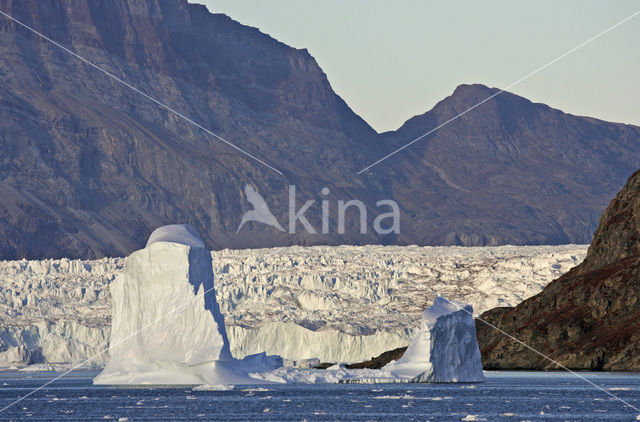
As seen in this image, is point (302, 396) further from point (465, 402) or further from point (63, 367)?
point (63, 367)

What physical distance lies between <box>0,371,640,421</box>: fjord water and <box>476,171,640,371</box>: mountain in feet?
65.6

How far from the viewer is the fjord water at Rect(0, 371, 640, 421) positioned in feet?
253

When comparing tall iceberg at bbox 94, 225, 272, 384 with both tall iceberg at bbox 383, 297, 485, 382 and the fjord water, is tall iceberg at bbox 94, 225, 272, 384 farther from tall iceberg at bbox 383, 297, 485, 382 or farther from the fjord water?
tall iceberg at bbox 383, 297, 485, 382

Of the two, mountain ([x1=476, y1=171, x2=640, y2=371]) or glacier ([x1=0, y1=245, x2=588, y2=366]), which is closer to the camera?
mountain ([x1=476, y1=171, x2=640, y2=371])

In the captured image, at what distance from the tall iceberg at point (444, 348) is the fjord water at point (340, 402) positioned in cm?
136

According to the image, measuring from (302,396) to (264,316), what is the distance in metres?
86.6

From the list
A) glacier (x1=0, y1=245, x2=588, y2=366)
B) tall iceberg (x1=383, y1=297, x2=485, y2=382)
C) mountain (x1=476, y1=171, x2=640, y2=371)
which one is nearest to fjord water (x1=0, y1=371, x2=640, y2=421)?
tall iceberg (x1=383, y1=297, x2=485, y2=382)

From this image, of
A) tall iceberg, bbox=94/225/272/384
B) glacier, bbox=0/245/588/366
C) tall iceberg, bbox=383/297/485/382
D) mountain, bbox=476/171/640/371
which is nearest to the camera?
tall iceberg, bbox=94/225/272/384

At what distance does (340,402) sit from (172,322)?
42.6ft

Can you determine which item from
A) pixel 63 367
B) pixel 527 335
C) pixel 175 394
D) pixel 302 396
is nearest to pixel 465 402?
pixel 302 396

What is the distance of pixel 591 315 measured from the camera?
140875 mm

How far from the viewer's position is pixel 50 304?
187 m

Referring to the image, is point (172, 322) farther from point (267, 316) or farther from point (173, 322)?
point (267, 316)

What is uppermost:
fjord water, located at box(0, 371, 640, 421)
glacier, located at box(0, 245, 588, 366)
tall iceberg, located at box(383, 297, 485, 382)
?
glacier, located at box(0, 245, 588, 366)
